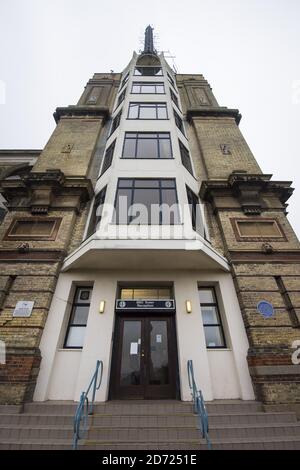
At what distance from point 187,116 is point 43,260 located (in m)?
11.9

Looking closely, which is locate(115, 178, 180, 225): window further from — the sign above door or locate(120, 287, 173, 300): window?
the sign above door

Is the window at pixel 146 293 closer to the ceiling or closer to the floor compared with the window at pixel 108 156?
closer to the floor

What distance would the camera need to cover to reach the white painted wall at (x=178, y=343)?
622 cm

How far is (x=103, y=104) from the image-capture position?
15.1 meters

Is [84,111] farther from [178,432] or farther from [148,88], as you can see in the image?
[178,432]

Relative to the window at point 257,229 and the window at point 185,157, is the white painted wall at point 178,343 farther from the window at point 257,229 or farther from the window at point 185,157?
the window at point 185,157

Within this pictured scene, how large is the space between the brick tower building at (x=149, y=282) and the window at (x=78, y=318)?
3 cm

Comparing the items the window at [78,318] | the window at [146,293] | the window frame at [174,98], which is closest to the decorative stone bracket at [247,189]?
the window at [146,293]

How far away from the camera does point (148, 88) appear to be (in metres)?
14.3

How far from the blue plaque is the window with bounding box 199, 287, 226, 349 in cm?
132

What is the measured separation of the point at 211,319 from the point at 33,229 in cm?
707

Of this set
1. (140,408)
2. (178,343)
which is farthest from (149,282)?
(140,408)
